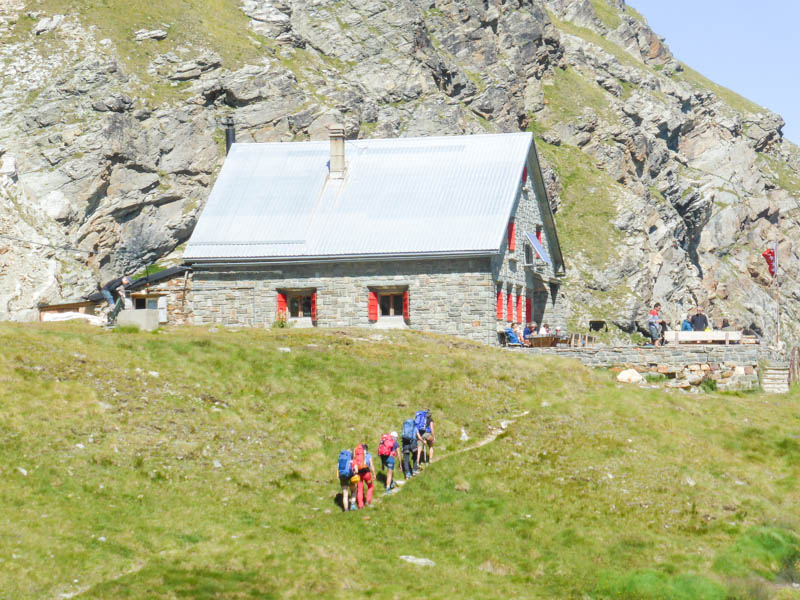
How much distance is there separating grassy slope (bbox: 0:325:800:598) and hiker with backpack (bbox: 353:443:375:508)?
56cm

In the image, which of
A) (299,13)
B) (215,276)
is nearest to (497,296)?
(215,276)

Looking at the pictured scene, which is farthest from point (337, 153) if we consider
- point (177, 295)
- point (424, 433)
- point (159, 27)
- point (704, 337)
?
point (159, 27)

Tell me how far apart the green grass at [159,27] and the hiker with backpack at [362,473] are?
2225 inches

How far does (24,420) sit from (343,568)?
32.2 feet

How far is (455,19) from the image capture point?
4178 inches

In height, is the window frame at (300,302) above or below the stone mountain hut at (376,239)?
below

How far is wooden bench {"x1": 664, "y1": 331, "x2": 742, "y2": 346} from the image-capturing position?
134 ft

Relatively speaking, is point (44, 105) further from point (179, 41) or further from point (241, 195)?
point (241, 195)

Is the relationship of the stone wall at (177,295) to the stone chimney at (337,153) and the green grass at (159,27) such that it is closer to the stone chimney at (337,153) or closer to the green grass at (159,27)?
the stone chimney at (337,153)

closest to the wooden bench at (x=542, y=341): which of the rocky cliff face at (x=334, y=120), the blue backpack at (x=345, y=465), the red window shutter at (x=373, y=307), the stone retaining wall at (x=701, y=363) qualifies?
the stone retaining wall at (x=701, y=363)

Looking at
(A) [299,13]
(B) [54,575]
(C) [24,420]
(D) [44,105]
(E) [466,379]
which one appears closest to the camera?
(B) [54,575]

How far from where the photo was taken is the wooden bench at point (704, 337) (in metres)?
40.7

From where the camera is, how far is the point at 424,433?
90.7ft

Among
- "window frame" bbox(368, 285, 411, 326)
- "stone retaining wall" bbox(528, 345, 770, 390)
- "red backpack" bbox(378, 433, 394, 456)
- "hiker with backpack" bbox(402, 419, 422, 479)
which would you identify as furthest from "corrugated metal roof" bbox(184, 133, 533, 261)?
"red backpack" bbox(378, 433, 394, 456)
